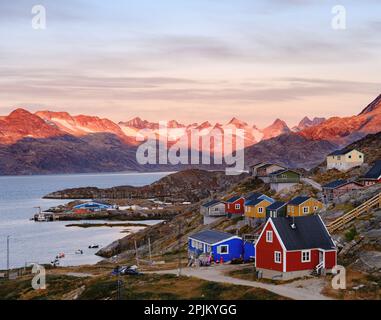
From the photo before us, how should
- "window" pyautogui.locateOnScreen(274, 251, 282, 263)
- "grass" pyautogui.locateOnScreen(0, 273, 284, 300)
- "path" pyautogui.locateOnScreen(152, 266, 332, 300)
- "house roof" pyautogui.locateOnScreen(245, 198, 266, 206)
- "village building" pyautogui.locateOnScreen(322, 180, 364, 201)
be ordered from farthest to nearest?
"village building" pyautogui.locateOnScreen(322, 180, 364, 201)
"house roof" pyautogui.locateOnScreen(245, 198, 266, 206)
"window" pyautogui.locateOnScreen(274, 251, 282, 263)
"grass" pyautogui.locateOnScreen(0, 273, 284, 300)
"path" pyautogui.locateOnScreen(152, 266, 332, 300)

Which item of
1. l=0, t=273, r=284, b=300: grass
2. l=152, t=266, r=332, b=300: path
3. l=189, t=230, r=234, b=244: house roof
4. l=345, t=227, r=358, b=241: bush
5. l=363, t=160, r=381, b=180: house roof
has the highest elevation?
l=363, t=160, r=381, b=180: house roof

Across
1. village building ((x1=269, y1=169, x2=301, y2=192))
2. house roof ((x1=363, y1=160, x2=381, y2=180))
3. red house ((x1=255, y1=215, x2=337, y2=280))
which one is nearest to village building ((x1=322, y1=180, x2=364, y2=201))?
house roof ((x1=363, y1=160, x2=381, y2=180))

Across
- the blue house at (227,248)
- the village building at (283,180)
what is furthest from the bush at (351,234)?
the village building at (283,180)

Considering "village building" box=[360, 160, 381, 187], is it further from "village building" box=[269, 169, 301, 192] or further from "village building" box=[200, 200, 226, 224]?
"village building" box=[200, 200, 226, 224]

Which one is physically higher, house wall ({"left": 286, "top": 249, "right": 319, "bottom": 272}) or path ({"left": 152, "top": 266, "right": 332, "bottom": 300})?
house wall ({"left": 286, "top": 249, "right": 319, "bottom": 272})

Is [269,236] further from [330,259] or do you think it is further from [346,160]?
[346,160]

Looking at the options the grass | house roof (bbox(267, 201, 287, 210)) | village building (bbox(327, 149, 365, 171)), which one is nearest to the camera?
the grass

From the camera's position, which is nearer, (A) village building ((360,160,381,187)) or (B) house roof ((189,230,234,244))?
(B) house roof ((189,230,234,244))
